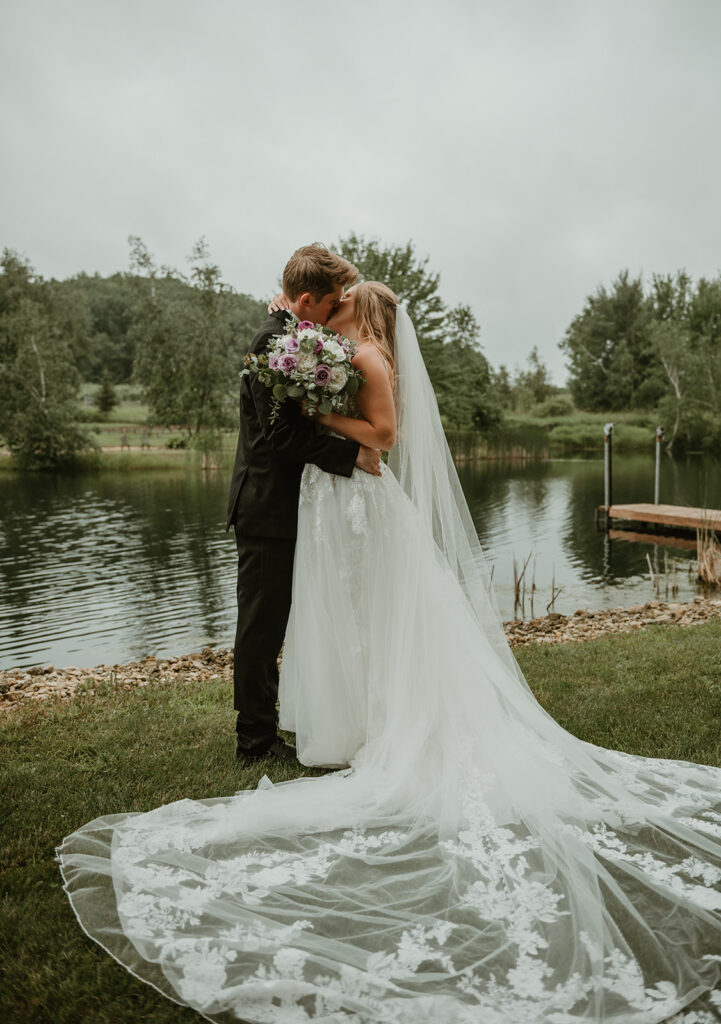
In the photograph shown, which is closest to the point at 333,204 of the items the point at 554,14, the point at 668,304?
the point at 668,304

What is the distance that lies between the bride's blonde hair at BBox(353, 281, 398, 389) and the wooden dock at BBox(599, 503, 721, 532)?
527 inches

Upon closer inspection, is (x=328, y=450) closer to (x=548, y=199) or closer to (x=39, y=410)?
(x=39, y=410)

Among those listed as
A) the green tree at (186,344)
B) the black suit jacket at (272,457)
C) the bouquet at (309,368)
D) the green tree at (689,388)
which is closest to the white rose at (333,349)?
the bouquet at (309,368)

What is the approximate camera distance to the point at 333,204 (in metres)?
63.8

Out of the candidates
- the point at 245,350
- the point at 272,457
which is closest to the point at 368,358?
the point at 272,457

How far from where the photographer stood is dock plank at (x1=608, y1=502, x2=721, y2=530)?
642 inches

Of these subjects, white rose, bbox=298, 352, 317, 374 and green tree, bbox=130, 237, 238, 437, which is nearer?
white rose, bbox=298, 352, 317, 374

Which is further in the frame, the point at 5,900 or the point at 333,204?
the point at 333,204

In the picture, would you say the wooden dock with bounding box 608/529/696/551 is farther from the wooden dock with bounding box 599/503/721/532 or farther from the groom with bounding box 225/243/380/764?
the groom with bounding box 225/243/380/764

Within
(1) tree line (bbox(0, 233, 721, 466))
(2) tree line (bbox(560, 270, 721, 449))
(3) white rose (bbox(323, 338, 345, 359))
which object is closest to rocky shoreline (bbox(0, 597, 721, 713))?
(3) white rose (bbox(323, 338, 345, 359))

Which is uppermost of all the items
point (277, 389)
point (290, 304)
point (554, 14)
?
point (554, 14)

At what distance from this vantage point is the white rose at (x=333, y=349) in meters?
3.48

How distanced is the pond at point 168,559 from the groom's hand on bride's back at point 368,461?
6292mm

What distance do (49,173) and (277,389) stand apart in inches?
2449
